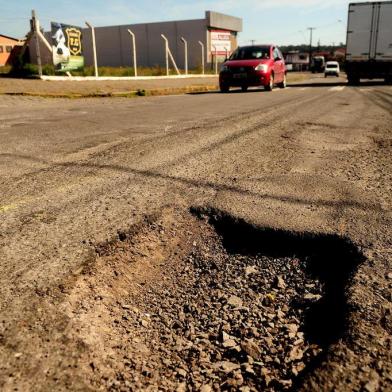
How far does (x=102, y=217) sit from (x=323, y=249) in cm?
128

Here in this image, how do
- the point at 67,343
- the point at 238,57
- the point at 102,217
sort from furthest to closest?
1. the point at 238,57
2. the point at 102,217
3. the point at 67,343

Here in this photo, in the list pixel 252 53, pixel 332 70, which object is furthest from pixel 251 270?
pixel 332 70

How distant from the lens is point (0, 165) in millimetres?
3451

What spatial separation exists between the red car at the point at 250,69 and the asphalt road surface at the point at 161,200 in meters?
7.59

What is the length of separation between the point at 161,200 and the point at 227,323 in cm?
123

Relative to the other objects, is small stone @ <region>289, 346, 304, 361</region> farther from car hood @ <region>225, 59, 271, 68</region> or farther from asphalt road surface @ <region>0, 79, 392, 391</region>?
car hood @ <region>225, 59, 271, 68</region>

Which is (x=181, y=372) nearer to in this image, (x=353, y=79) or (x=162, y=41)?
(x=353, y=79)

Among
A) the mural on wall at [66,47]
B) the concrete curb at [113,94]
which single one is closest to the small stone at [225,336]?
the concrete curb at [113,94]

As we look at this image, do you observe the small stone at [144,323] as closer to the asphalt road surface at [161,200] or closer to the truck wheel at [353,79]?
the asphalt road surface at [161,200]

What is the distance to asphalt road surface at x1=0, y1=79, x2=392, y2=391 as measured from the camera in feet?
4.27

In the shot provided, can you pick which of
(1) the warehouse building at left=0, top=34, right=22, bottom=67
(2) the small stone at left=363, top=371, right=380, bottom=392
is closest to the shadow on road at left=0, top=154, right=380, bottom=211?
(2) the small stone at left=363, top=371, right=380, bottom=392

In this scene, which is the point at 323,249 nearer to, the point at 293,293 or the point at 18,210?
the point at 293,293

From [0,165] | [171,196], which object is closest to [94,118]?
[0,165]

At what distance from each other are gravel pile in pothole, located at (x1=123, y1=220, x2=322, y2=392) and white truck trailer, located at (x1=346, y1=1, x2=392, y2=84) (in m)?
18.1
